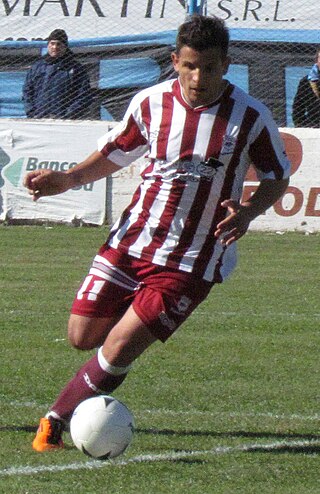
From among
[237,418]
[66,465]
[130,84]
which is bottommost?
[130,84]

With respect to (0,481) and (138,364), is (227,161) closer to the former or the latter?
(0,481)

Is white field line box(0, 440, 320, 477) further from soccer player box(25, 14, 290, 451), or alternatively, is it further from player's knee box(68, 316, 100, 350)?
player's knee box(68, 316, 100, 350)

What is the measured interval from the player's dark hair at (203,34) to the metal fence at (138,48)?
33.6 ft

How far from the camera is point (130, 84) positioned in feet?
52.5

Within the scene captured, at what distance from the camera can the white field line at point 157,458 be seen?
464 centimetres

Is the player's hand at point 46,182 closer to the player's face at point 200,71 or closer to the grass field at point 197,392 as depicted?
the player's face at point 200,71

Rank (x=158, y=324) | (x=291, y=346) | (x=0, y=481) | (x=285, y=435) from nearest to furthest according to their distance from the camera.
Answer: (x=0, y=481) < (x=158, y=324) < (x=285, y=435) < (x=291, y=346)

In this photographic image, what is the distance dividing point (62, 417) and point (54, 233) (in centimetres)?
Answer: 929

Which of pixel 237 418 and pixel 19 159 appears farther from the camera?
pixel 19 159

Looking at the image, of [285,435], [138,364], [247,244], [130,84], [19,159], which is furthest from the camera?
[130,84]

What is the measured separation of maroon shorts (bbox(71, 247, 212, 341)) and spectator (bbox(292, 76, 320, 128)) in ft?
33.7

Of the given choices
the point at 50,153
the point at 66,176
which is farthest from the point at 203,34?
the point at 50,153

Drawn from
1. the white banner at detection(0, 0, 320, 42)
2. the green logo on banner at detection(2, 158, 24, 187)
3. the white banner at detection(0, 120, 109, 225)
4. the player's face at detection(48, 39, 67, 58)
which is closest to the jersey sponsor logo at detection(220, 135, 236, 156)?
the white banner at detection(0, 120, 109, 225)

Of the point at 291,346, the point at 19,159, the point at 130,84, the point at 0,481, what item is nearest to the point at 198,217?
the point at 0,481
